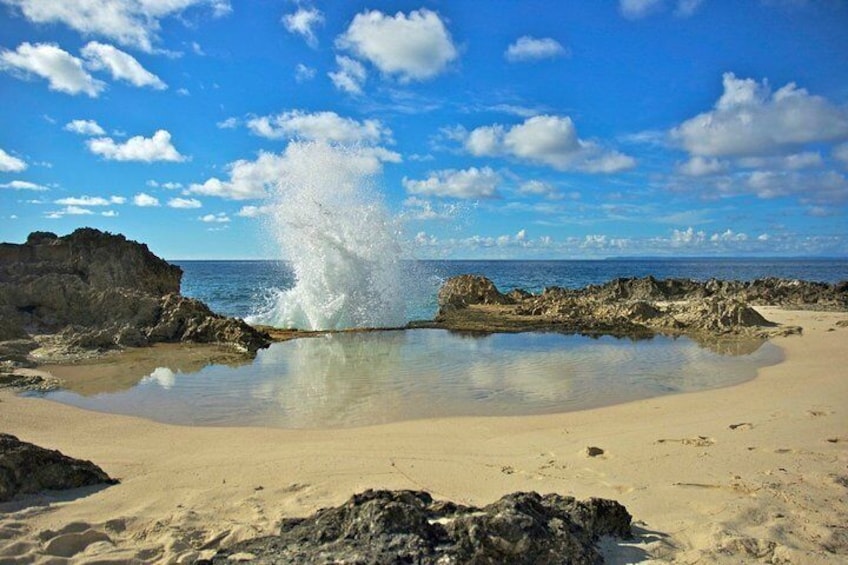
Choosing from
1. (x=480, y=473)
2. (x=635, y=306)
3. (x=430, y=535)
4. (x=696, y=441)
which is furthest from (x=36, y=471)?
(x=635, y=306)

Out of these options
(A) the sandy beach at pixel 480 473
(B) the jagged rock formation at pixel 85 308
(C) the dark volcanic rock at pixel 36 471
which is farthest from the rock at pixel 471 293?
(C) the dark volcanic rock at pixel 36 471

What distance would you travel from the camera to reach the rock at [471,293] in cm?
2286

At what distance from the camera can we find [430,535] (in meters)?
2.85

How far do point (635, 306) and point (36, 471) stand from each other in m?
16.9

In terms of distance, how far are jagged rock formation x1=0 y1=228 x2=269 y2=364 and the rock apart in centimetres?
1057

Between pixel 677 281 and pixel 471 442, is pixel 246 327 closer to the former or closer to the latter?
pixel 471 442

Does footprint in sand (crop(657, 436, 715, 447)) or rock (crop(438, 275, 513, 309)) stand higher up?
rock (crop(438, 275, 513, 309))

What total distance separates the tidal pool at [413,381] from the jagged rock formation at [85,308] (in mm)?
1735

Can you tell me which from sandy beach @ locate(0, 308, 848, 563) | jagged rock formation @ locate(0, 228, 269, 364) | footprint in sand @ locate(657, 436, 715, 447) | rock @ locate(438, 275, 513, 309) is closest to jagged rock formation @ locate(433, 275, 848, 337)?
rock @ locate(438, 275, 513, 309)

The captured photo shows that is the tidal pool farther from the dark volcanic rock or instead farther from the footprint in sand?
the dark volcanic rock

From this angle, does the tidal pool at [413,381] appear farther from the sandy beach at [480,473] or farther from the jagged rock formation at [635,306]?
the jagged rock formation at [635,306]

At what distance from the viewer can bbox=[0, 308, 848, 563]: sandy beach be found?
11.5ft

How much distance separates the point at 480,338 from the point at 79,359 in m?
9.14

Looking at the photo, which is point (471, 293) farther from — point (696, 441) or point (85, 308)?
point (696, 441)
